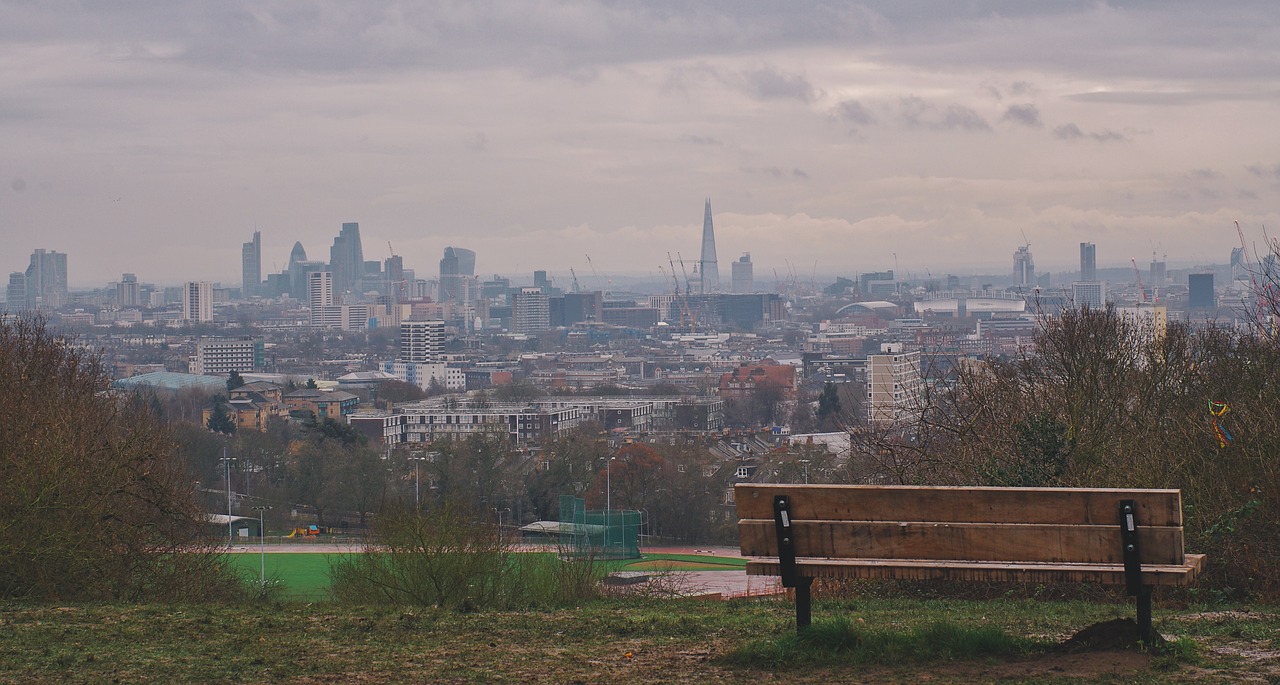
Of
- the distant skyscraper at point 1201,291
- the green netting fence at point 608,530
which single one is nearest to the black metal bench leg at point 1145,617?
the green netting fence at point 608,530

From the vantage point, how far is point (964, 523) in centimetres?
462

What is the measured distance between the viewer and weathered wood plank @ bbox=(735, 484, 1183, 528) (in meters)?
4.45

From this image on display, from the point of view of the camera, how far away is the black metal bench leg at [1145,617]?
175 inches

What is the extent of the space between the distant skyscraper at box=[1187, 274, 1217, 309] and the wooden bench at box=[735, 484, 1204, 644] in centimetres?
12950

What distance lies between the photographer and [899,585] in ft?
24.4

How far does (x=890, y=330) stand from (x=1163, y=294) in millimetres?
31239

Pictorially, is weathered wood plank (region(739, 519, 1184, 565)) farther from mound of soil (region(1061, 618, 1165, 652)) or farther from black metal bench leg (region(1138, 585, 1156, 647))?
mound of soil (region(1061, 618, 1165, 652))

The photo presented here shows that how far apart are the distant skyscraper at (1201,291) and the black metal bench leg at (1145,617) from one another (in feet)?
425

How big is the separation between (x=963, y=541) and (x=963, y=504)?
0.13 meters

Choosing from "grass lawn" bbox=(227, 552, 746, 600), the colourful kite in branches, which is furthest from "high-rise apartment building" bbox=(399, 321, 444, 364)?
the colourful kite in branches

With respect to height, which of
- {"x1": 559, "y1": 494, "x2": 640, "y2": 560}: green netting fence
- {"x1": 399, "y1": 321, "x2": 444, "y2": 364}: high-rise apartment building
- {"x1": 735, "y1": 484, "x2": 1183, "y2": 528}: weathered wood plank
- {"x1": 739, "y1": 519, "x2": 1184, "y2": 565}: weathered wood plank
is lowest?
{"x1": 559, "y1": 494, "x2": 640, "y2": 560}: green netting fence

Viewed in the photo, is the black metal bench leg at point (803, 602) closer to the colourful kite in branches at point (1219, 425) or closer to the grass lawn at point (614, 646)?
the grass lawn at point (614, 646)

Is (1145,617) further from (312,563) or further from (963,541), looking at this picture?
(312,563)

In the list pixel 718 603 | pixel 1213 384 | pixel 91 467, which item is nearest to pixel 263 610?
pixel 718 603
